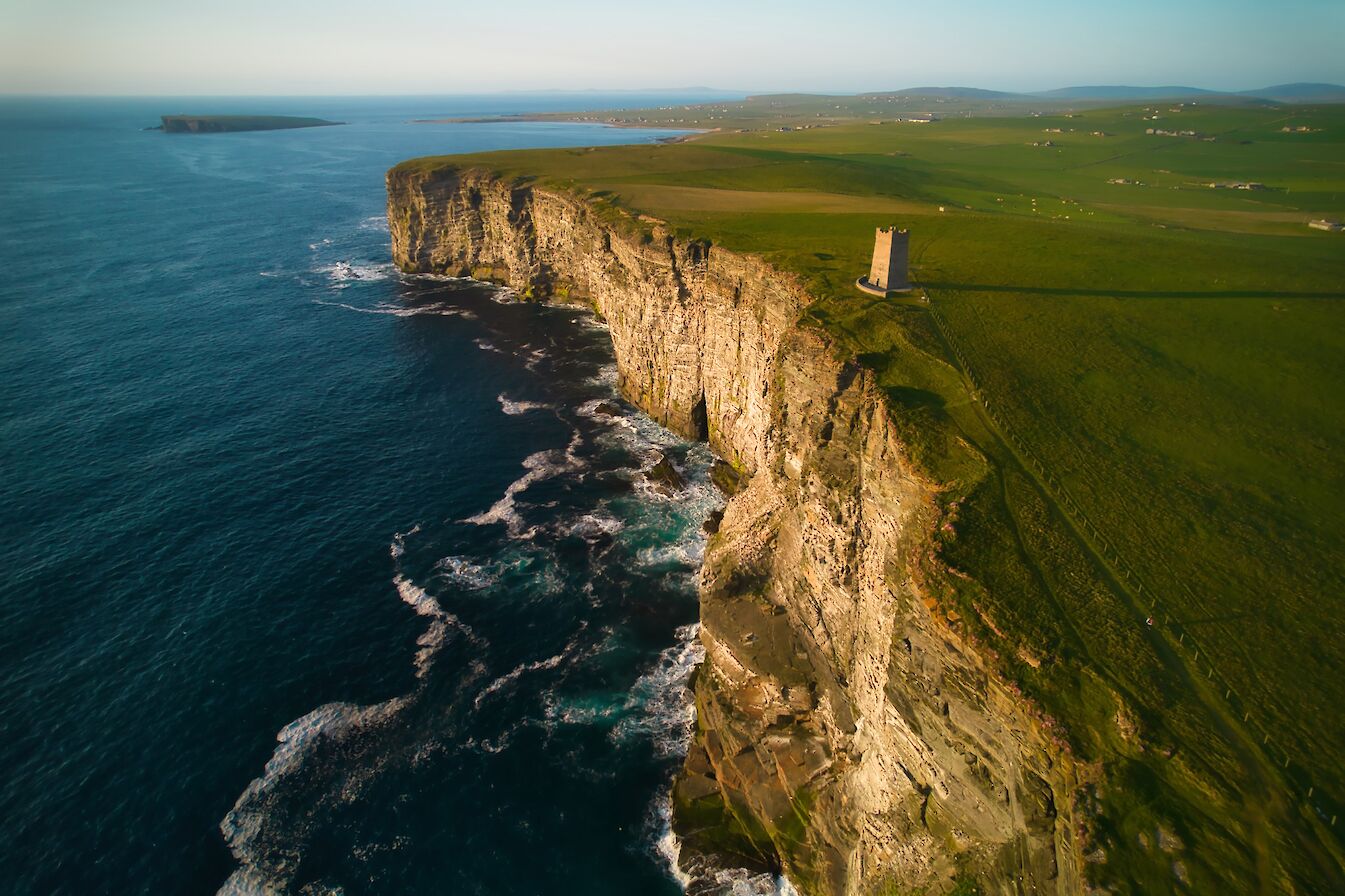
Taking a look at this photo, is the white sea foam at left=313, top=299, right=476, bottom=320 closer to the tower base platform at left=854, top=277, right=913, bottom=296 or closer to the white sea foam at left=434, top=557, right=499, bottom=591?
the white sea foam at left=434, top=557, right=499, bottom=591

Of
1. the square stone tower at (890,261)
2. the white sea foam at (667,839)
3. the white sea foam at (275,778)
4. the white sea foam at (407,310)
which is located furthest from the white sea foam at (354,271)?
the white sea foam at (667,839)

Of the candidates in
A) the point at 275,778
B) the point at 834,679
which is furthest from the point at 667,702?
the point at 275,778

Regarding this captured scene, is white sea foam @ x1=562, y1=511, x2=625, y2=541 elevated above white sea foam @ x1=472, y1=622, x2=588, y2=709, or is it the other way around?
white sea foam @ x1=562, y1=511, x2=625, y2=541

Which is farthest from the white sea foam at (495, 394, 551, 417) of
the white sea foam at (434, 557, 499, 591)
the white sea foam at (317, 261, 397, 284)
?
the white sea foam at (317, 261, 397, 284)

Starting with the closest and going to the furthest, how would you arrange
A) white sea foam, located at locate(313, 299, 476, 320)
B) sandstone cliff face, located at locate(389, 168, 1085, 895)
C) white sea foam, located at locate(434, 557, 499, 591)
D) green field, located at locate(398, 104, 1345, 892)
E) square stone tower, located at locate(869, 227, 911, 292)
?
green field, located at locate(398, 104, 1345, 892) → sandstone cliff face, located at locate(389, 168, 1085, 895) → square stone tower, located at locate(869, 227, 911, 292) → white sea foam, located at locate(434, 557, 499, 591) → white sea foam, located at locate(313, 299, 476, 320)

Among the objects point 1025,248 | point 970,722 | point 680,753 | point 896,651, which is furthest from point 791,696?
point 1025,248

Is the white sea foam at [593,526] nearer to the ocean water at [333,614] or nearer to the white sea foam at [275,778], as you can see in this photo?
the ocean water at [333,614]
